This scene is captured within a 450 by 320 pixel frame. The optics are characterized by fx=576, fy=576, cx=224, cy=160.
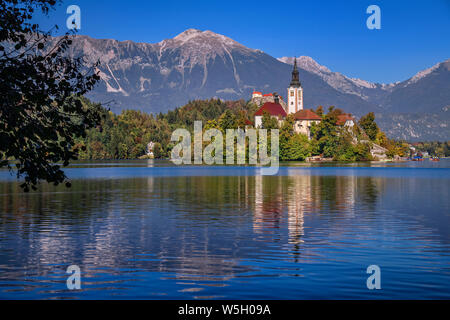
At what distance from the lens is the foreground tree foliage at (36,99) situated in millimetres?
17906

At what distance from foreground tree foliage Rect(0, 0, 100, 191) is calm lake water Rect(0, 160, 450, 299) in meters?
4.75

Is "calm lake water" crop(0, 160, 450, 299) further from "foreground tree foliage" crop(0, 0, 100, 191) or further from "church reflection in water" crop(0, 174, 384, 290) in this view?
"foreground tree foliage" crop(0, 0, 100, 191)

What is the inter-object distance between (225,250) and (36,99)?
13820 mm

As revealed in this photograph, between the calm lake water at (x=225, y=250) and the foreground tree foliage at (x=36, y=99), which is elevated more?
the foreground tree foliage at (x=36, y=99)

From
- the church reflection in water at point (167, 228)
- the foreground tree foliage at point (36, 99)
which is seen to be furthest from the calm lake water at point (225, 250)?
the foreground tree foliage at point (36, 99)

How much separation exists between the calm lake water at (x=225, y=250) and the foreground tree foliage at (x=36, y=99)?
4.75 m

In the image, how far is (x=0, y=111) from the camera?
18344mm

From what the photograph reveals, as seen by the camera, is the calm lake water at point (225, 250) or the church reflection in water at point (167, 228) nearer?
the calm lake water at point (225, 250)

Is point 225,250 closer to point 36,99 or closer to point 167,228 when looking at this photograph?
point 167,228

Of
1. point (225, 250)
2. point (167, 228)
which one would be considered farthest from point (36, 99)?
point (167, 228)

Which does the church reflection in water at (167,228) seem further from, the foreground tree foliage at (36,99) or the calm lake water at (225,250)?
the foreground tree foliage at (36,99)

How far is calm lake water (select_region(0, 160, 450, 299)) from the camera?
20516 millimetres
